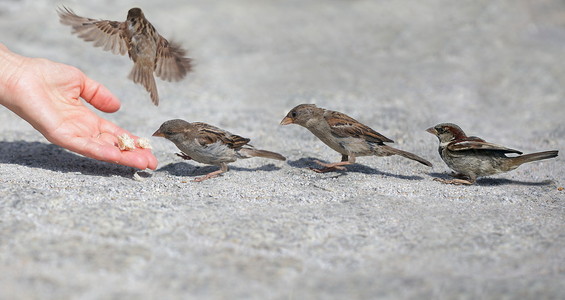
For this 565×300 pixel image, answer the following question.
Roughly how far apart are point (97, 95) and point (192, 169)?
3.93ft

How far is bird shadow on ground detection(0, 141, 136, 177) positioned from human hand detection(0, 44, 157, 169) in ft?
0.96

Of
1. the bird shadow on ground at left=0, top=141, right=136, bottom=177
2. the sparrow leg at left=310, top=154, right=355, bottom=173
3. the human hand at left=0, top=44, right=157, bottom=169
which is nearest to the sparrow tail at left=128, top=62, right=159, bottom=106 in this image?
the human hand at left=0, top=44, right=157, bottom=169

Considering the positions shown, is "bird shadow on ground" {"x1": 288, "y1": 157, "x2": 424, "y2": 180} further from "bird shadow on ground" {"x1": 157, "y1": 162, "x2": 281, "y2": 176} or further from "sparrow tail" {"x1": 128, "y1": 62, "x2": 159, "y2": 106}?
"sparrow tail" {"x1": 128, "y1": 62, "x2": 159, "y2": 106}

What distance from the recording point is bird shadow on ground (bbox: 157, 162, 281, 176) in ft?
19.3

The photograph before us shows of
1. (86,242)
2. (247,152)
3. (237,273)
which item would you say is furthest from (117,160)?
(237,273)

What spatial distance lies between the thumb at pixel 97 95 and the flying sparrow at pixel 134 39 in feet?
1.19

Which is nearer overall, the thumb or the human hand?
the human hand

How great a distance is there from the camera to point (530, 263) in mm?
3480

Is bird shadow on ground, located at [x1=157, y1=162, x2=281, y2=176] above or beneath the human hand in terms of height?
beneath

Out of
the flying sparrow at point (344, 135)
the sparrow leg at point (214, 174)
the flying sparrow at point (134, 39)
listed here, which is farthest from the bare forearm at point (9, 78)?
the flying sparrow at point (344, 135)

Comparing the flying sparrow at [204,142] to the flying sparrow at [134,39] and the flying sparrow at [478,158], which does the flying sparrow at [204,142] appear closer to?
the flying sparrow at [134,39]

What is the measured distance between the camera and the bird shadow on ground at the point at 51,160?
18.3 feet

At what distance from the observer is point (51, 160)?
5848mm

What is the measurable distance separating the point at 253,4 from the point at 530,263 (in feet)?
40.2
